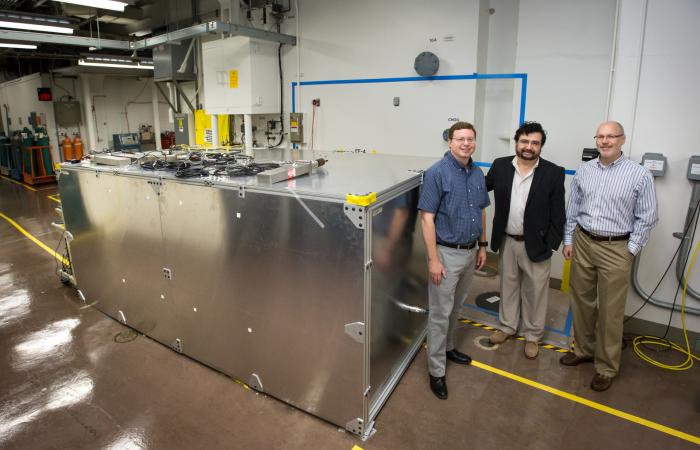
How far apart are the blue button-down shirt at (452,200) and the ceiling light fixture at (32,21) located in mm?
5237

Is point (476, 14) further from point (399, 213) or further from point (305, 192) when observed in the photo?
point (305, 192)

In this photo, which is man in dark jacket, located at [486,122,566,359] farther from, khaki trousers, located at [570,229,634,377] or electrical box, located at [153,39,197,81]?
electrical box, located at [153,39,197,81]

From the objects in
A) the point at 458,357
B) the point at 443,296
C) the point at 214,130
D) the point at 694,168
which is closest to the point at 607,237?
the point at 694,168

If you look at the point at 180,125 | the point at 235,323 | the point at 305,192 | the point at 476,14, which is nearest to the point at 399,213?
the point at 305,192

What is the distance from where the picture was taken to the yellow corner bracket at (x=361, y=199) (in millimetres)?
1868

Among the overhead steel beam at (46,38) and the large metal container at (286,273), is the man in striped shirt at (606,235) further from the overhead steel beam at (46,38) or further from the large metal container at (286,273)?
the overhead steel beam at (46,38)

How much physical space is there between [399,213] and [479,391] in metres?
1.28

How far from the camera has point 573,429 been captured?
2.33 meters

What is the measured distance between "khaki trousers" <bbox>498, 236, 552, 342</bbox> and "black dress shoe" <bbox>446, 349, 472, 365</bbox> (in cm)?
52

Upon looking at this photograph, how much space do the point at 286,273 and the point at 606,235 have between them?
198 cm

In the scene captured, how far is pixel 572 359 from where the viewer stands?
9.57ft

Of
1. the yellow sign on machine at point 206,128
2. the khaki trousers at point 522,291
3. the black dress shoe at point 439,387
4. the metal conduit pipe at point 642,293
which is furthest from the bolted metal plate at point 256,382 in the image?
the yellow sign on machine at point 206,128

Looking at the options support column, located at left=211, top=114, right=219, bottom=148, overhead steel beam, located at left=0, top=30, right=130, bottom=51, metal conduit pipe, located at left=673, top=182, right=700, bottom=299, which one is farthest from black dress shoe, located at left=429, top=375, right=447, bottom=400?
overhead steel beam, located at left=0, top=30, right=130, bottom=51

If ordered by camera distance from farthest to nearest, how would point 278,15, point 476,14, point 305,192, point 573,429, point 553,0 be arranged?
point 278,15 → point 476,14 → point 553,0 → point 573,429 → point 305,192
